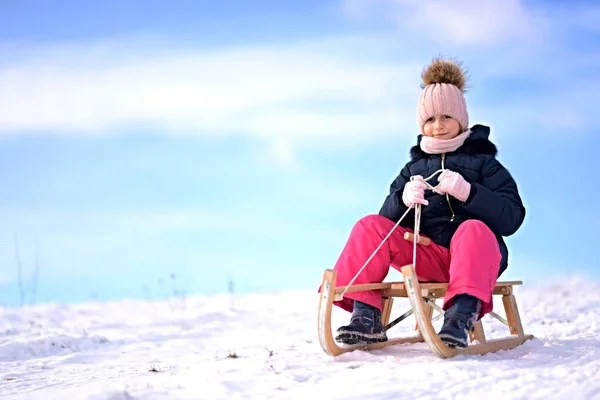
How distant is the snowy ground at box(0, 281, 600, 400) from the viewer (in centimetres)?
262

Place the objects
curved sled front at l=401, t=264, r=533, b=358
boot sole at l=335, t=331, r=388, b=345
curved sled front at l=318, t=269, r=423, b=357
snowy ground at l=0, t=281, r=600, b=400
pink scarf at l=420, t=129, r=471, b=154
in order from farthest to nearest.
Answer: pink scarf at l=420, t=129, r=471, b=154 < boot sole at l=335, t=331, r=388, b=345 < curved sled front at l=318, t=269, r=423, b=357 < curved sled front at l=401, t=264, r=533, b=358 < snowy ground at l=0, t=281, r=600, b=400

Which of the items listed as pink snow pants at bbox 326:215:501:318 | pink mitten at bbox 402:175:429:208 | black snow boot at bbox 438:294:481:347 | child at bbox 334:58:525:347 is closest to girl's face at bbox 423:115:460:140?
child at bbox 334:58:525:347

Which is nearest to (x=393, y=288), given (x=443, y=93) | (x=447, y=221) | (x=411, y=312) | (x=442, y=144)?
(x=411, y=312)

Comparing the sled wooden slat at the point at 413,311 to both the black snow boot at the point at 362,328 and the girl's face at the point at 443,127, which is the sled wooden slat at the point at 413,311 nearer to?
the black snow boot at the point at 362,328

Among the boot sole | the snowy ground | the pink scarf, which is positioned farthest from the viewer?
the pink scarf

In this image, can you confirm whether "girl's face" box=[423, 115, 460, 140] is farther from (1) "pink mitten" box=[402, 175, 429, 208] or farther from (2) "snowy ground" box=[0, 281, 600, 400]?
(2) "snowy ground" box=[0, 281, 600, 400]

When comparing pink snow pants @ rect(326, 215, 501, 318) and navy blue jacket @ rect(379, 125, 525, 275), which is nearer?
pink snow pants @ rect(326, 215, 501, 318)

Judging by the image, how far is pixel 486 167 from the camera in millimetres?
3746

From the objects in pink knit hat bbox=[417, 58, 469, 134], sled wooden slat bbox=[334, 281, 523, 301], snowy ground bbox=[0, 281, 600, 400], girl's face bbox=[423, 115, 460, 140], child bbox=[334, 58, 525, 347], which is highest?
pink knit hat bbox=[417, 58, 469, 134]

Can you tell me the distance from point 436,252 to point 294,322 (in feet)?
9.93

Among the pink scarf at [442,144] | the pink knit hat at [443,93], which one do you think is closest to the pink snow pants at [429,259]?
the pink scarf at [442,144]

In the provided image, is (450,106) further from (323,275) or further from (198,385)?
(198,385)

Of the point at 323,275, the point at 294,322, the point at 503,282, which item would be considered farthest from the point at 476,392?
the point at 294,322

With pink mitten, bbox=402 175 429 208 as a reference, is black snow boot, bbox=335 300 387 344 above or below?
below
